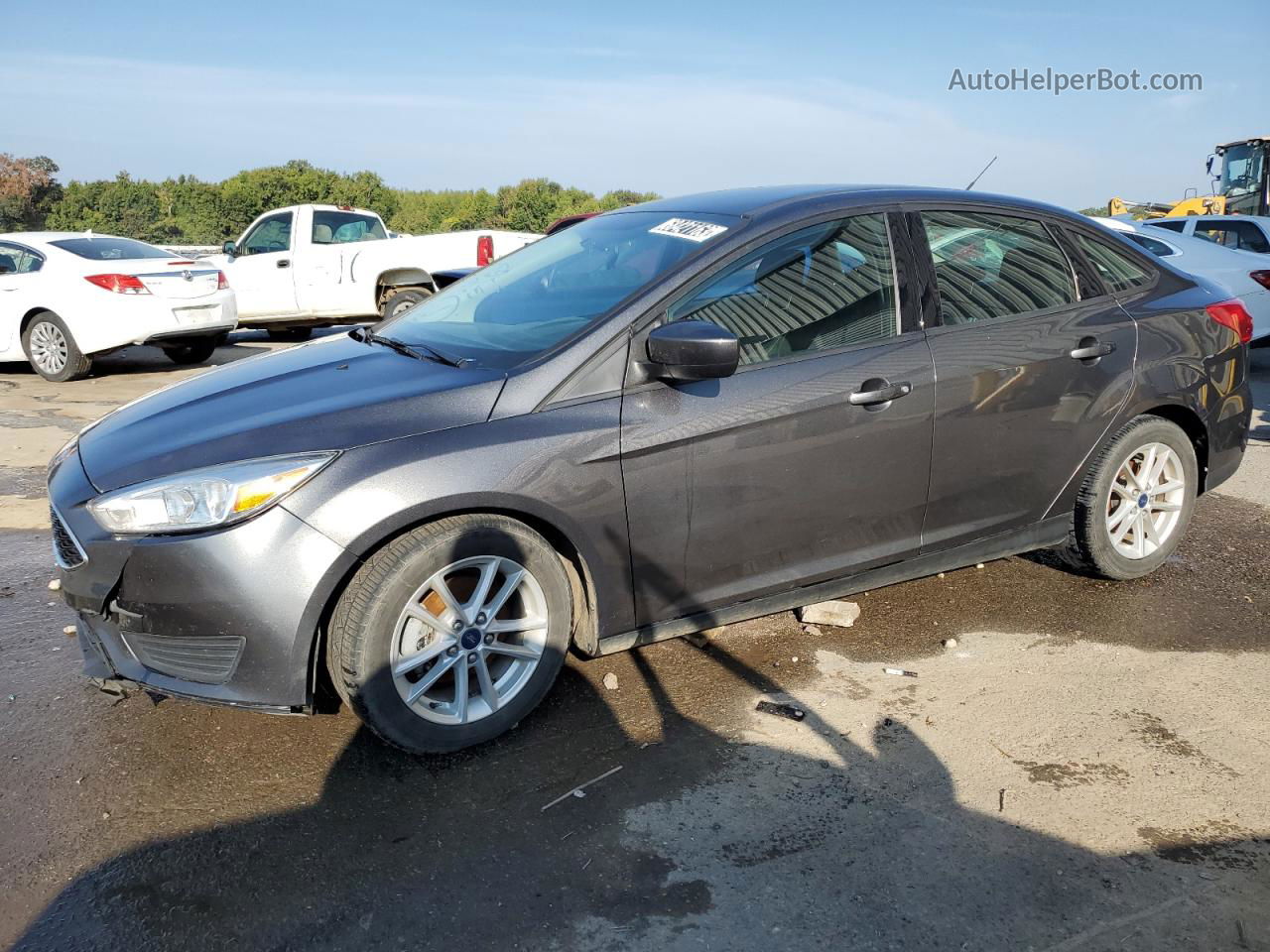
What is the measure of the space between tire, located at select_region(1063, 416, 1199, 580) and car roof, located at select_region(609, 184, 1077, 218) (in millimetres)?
1027

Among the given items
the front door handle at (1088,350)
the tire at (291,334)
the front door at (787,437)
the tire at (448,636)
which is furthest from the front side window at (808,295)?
the tire at (291,334)

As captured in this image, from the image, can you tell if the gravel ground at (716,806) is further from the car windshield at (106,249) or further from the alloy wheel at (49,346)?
the car windshield at (106,249)

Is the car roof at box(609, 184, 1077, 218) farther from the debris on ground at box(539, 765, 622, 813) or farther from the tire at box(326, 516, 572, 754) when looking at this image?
the debris on ground at box(539, 765, 622, 813)

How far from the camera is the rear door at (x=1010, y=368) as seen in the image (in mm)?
3840

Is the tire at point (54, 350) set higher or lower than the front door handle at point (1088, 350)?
lower

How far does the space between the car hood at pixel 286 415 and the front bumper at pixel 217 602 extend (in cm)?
22

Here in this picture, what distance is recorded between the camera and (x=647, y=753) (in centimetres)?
322

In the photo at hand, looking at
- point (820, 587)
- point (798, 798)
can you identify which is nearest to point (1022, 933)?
point (798, 798)

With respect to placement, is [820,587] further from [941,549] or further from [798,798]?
[798,798]

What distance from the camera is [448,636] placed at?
3119 millimetres

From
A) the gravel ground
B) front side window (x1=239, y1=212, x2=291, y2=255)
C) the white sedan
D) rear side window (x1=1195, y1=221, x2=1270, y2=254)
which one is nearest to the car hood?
the gravel ground

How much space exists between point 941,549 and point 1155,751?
3.39 feet

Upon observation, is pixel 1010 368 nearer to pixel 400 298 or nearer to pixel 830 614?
pixel 830 614

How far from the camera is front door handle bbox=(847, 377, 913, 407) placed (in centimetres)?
358
